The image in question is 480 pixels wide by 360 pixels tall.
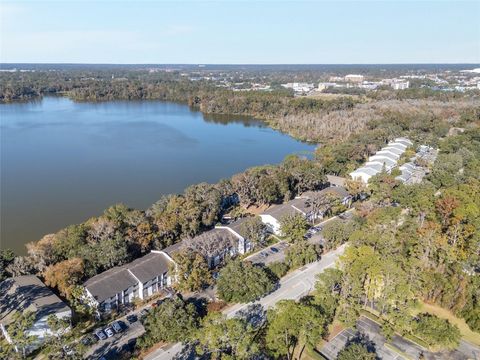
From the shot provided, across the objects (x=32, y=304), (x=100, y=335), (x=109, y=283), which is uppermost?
(x=32, y=304)

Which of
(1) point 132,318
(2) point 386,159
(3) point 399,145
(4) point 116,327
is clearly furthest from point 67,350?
(3) point 399,145

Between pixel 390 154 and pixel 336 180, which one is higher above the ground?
pixel 390 154

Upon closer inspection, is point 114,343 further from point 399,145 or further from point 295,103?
point 295,103

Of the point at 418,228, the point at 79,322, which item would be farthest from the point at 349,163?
the point at 79,322

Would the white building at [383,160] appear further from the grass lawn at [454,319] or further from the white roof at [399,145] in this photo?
the grass lawn at [454,319]

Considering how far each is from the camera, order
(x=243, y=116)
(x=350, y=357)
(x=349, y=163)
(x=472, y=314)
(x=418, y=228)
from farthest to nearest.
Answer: (x=243, y=116) → (x=349, y=163) → (x=418, y=228) → (x=472, y=314) → (x=350, y=357)

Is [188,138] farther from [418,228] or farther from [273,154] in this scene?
[418,228]
